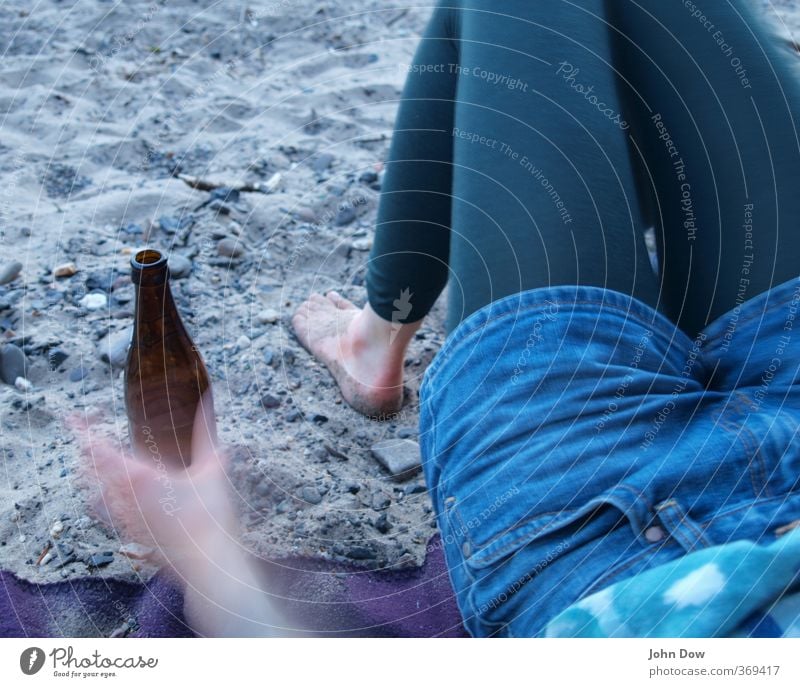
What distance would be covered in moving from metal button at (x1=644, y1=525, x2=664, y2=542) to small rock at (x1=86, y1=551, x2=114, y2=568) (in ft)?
1.99

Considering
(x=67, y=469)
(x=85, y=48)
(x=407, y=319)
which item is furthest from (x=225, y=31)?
(x=67, y=469)

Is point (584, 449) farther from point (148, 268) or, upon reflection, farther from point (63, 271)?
point (63, 271)

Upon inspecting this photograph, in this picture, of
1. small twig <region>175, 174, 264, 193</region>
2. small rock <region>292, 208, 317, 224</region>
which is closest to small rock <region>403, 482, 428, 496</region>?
small rock <region>292, 208, 317, 224</region>

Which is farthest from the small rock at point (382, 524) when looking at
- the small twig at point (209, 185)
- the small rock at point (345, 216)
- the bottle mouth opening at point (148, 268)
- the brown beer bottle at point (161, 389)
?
the small twig at point (209, 185)

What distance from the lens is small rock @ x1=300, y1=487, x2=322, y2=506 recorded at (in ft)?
3.31

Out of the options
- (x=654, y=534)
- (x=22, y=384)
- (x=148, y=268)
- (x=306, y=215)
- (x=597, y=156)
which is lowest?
(x=22, y=384)

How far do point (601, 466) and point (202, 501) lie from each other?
515mm

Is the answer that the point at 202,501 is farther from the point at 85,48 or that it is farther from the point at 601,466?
the point at 85,48

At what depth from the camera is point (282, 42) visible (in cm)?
184

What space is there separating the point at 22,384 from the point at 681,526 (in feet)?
2.92

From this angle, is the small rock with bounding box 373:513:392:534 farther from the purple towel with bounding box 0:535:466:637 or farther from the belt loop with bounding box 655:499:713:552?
the belt loop with bounding box 655:499:713:552

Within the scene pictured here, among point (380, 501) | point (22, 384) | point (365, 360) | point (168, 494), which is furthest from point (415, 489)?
point (22, 384)

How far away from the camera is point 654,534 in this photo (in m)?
0.56
